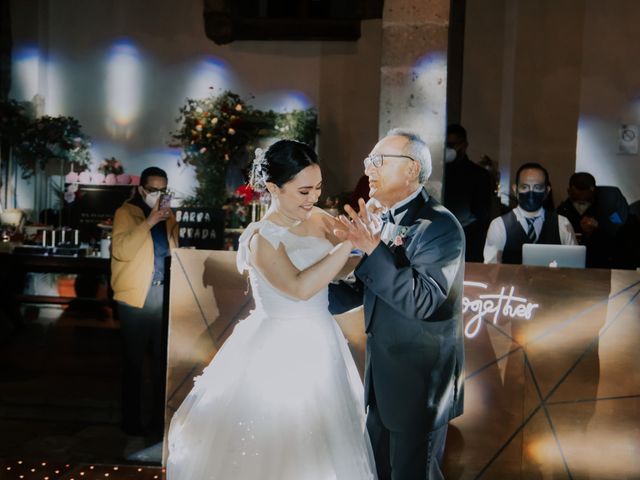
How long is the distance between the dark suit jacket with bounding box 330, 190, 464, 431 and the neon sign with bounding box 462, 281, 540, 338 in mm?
994

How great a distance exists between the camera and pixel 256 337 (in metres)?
3.13

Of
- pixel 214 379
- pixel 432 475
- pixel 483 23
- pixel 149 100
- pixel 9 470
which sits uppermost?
pixel 483 23

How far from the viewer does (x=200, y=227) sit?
17.8 ft

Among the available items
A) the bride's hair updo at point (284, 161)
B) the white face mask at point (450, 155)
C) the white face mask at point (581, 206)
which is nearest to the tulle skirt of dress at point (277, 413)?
the bride's hair updo at point (284, 161)

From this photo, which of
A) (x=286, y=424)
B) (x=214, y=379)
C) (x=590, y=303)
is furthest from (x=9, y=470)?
(x=590, y=303)

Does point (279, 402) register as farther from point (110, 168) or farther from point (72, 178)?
point (110, 168)

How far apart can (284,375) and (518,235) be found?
2179mm

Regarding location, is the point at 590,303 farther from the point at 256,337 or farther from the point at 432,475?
the point at 256,337

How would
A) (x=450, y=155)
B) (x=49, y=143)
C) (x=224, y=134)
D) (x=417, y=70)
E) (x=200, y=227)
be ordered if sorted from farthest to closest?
(x=49, y=143) → (x=224, y=134) → (x=450, y=155) → (x=200, y=227) → (x=417, y=70)

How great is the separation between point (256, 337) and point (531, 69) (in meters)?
6.95

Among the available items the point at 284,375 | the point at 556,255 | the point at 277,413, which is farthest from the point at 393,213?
the point at 556,255

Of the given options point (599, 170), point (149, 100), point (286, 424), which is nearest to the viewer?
point (286, 424)

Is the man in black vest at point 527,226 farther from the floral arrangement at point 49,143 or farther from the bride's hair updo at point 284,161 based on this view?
the floral arrangement at point 49,143

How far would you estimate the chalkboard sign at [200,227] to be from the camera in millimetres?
5375
